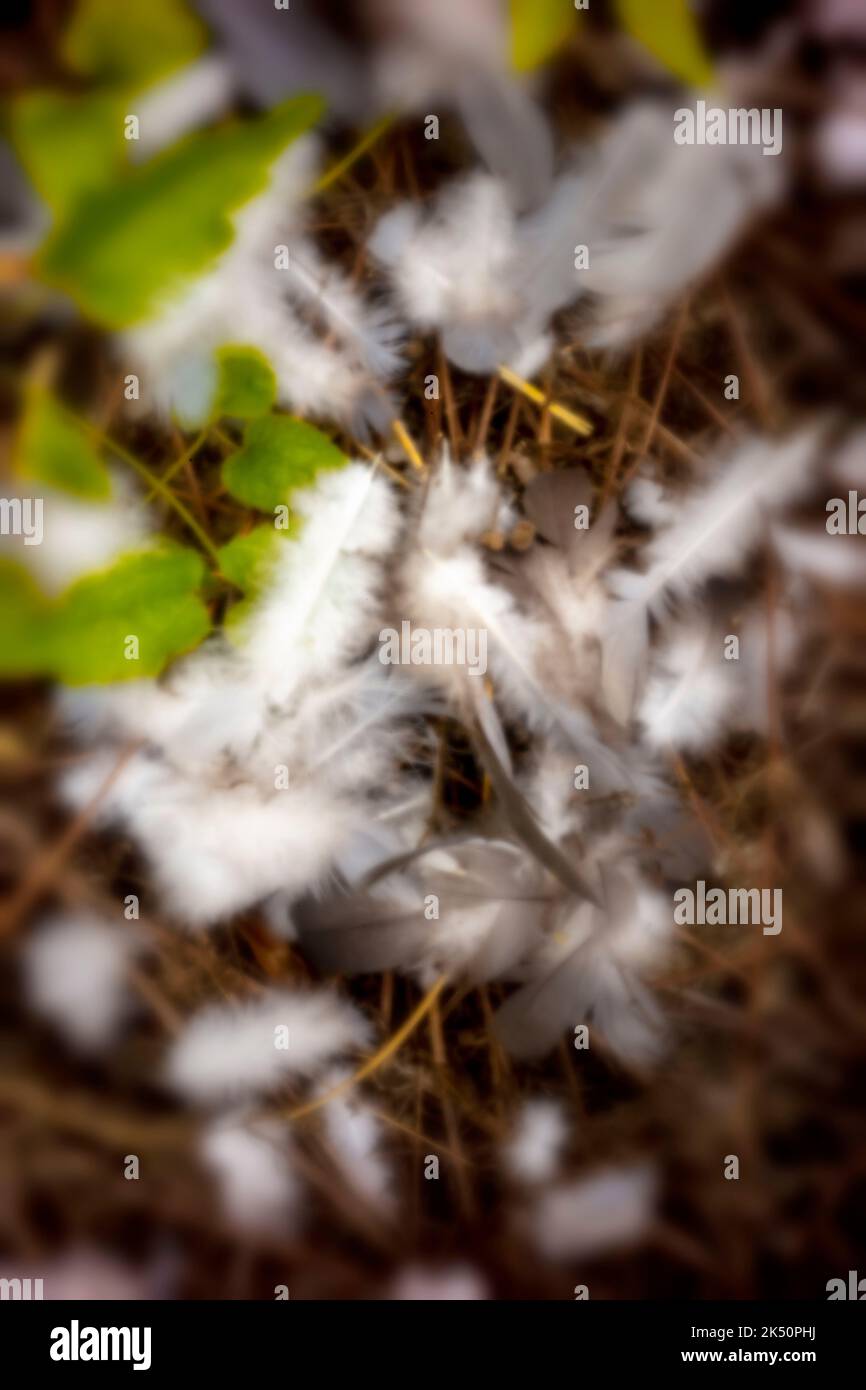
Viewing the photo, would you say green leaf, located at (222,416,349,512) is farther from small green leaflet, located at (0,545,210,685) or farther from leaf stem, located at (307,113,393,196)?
leaf stem, located at (307,113,393,196)

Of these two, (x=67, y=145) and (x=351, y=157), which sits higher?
(x=351, y=157)

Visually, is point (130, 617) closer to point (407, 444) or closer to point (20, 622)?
point (20, 622)

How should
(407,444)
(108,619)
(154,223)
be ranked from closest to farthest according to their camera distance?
(154,223), (108,619), (407,444)

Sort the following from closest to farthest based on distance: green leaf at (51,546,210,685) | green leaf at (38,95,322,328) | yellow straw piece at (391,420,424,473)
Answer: green leaf at (38,95,322,328)
green leaf at (51,546,210,685)
yellow straw piece at (391,420,424,473)

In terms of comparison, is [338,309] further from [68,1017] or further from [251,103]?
[68,1017]

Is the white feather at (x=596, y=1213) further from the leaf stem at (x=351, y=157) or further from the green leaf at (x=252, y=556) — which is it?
the leaf stem at (x=351, y=157)

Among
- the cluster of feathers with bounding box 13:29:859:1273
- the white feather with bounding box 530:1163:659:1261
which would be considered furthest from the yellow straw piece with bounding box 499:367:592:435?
the white feather with bounding box 530:1163:659:1261

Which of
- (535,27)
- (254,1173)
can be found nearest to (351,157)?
(535,27)
